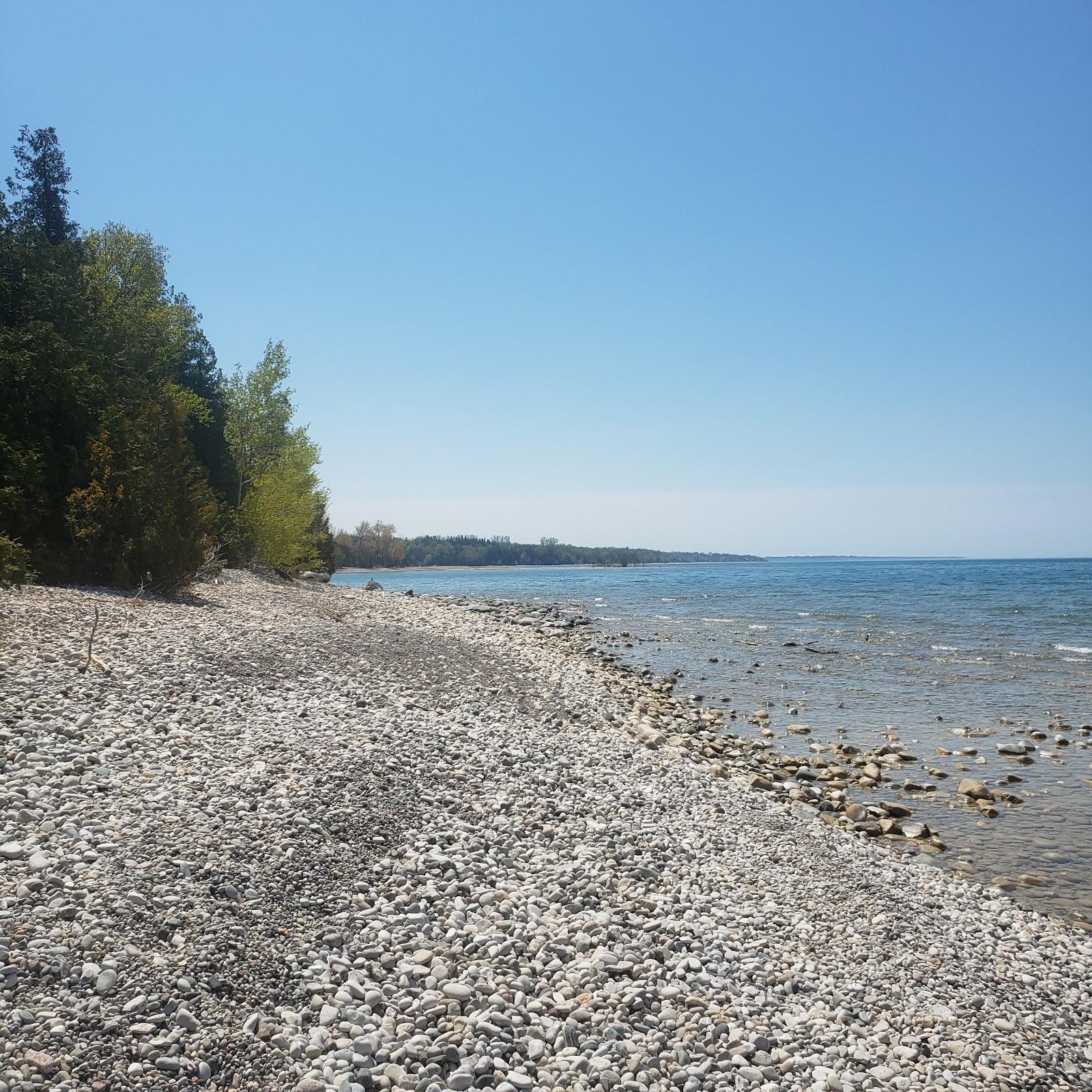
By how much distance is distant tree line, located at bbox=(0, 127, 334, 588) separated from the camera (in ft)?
60.9

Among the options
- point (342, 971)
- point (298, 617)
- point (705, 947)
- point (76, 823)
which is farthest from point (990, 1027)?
point (298, 617)

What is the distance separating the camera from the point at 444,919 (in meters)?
6.15

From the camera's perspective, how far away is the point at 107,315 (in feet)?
102

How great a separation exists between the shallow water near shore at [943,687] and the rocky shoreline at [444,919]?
139 centimetres

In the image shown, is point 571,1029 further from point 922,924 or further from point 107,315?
point 107,315

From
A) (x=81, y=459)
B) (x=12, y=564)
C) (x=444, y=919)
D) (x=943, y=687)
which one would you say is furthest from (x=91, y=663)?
(x=943, y=687)

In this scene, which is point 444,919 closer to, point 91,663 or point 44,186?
point 91,663

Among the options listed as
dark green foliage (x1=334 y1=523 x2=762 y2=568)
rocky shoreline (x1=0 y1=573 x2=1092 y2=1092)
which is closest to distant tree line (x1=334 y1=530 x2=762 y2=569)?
dark green foliage (x1=334 y1=523 x2=762 y2=568)

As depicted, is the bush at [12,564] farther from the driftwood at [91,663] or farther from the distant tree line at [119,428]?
the driftwood at [91,663]

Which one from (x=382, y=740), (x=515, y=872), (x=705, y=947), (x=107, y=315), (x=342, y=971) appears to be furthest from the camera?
(x=107, y=315)

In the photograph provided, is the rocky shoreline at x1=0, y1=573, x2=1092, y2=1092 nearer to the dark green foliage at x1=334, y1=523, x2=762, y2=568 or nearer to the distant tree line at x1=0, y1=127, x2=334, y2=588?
the distant tree line at x1=0, y1=127, x2=334, y2=588

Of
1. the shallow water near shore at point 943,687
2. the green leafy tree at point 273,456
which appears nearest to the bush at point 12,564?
the shallow water near shore at point 943,687

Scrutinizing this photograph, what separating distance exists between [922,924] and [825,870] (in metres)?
1.24

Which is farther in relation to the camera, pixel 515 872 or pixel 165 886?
pixel 515 872
